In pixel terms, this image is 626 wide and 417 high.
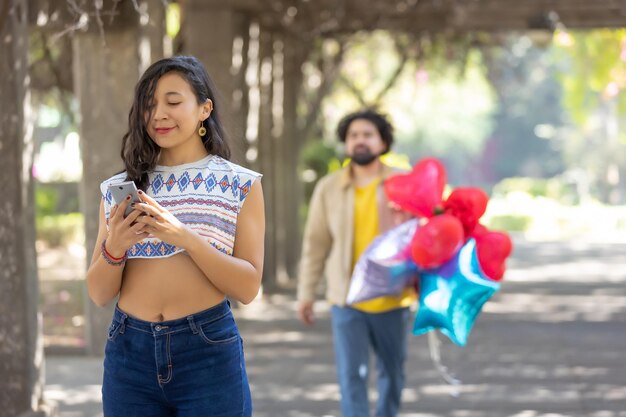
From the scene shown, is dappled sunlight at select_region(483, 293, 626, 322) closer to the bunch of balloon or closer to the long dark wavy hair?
the bunch of balloon

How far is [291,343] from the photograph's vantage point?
40.2ft

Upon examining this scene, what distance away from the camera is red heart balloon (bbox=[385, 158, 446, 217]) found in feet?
20.8

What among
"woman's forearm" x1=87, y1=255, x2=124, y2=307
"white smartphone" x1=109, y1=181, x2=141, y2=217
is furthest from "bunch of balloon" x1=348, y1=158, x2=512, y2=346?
"white smartphone" x1=109, y1=181, x2=141, y2=217

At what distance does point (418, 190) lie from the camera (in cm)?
635

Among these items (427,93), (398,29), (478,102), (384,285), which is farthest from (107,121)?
(478,102)

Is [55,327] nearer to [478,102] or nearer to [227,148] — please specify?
[227,148]

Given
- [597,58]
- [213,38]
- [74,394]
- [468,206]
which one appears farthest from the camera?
[597,58]

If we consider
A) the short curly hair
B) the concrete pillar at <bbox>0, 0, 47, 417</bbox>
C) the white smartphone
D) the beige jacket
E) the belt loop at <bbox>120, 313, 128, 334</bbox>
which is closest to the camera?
the white smartphone

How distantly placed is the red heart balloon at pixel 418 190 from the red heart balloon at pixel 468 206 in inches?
4.6

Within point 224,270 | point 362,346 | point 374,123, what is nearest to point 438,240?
point 362,346

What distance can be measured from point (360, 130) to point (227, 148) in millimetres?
3114

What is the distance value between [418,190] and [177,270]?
9.86 ft

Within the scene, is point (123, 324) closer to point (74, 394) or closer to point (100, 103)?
point (74, 394)

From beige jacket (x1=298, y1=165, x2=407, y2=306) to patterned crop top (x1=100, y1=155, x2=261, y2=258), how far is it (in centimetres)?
301
